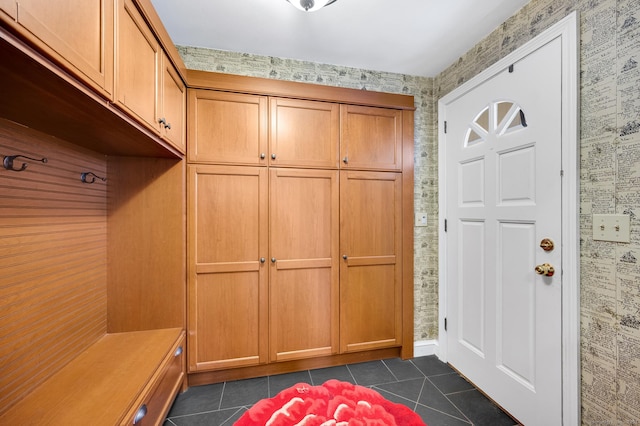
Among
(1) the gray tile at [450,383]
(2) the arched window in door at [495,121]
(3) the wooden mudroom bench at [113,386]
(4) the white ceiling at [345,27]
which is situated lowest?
(1) the gray tile at [450,383]

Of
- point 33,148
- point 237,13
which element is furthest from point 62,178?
point 237,13

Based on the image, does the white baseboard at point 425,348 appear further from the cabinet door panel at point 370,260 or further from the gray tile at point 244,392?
the gray tile at point 244,392

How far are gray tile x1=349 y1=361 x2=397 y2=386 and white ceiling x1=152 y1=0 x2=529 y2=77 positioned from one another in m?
2.47

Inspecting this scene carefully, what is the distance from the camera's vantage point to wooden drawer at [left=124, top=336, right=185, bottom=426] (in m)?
1.16

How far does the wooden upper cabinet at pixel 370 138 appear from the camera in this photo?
6.72 ft

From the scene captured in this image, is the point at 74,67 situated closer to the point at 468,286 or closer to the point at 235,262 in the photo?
the point at 235,262

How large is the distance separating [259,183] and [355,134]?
33.7 inches

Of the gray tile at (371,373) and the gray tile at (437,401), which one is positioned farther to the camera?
the gray tile at (371,373)

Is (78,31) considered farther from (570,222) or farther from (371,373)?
(371,373)

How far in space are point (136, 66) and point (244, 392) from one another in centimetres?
201

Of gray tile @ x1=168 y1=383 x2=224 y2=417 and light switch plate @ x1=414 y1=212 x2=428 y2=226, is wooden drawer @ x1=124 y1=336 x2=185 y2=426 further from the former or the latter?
light switch plate @ x1=414 y1=212 x2=428 y2=226

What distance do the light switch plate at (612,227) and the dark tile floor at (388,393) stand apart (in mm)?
1215

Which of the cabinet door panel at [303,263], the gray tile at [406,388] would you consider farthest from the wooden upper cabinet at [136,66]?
the gray tile at [406,388]

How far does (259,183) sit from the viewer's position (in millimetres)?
1890
